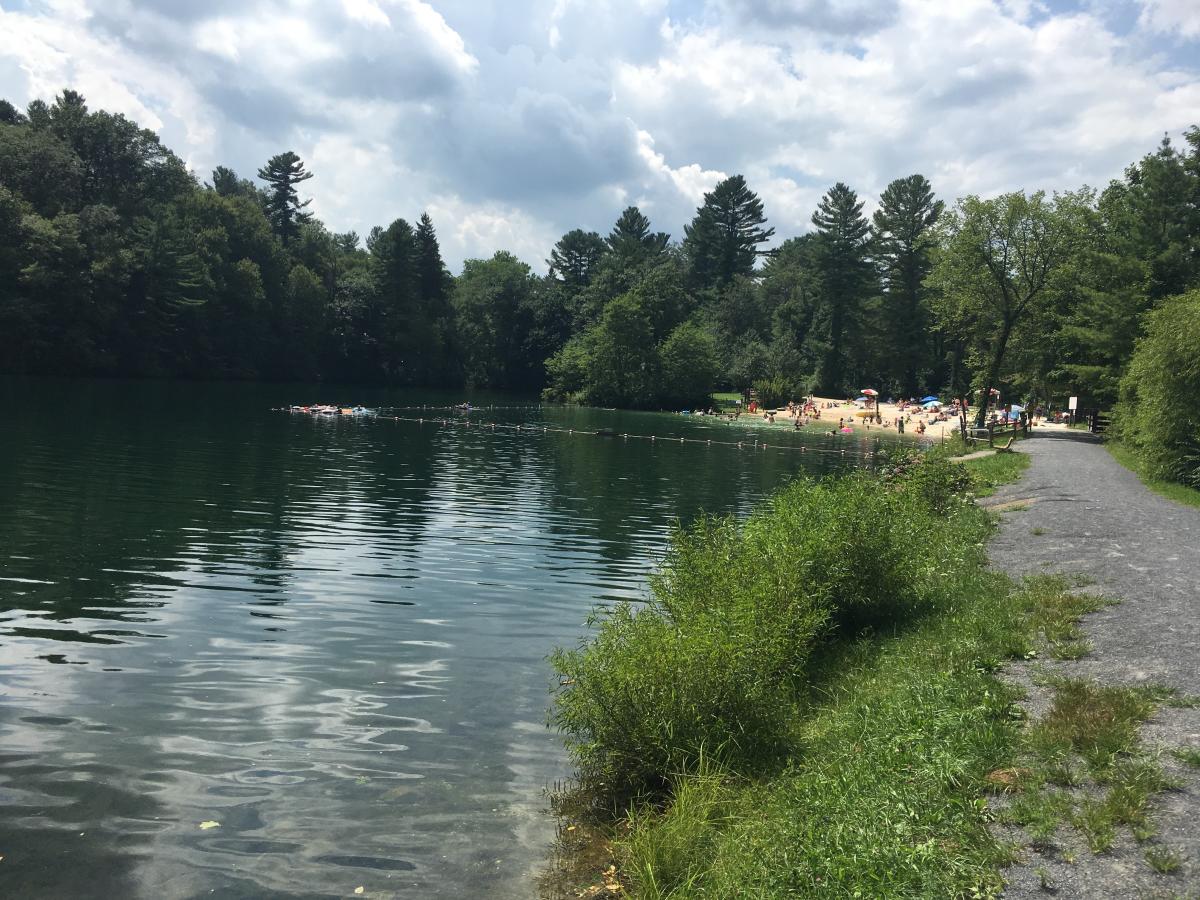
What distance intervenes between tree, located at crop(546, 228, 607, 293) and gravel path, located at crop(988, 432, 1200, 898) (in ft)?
398

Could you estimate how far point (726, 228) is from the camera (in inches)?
6058

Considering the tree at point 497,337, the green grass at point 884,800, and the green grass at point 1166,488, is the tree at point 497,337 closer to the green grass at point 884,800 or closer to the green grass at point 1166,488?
the green grass at point 1166,488

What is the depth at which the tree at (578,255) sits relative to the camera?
14675cm

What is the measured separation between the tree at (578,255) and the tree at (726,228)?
60.9ft

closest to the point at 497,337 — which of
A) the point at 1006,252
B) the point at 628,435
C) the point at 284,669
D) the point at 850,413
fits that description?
the point at 850,413

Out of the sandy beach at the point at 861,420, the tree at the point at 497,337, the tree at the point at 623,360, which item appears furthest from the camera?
the tree at the point at 497,337

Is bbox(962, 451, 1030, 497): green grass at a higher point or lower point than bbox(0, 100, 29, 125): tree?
lower

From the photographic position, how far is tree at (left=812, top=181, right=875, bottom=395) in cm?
11094

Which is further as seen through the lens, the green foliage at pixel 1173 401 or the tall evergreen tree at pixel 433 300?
the tall evergreen tree at pixel 433 300

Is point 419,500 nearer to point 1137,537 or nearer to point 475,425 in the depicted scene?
point 1137,537

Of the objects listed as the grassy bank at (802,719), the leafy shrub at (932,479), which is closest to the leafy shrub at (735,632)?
the grassy bank at (802,719)

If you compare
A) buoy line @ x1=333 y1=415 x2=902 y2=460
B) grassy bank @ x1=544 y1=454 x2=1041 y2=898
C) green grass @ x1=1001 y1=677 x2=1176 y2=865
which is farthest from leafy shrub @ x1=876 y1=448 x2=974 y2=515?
buoy line @ x1=333 y1=415 x2=902 y2=460

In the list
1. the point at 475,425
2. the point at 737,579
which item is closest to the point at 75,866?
the point at 737,579

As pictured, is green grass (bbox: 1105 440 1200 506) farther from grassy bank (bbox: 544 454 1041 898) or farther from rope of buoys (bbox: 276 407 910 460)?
rope of buoys (bbox: 276 407 910 460)
